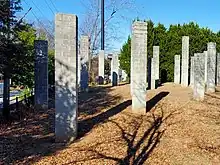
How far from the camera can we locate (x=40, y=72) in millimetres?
12688

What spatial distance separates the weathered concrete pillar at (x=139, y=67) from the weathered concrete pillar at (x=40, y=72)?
3.68 m

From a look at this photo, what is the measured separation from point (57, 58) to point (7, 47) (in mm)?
3072

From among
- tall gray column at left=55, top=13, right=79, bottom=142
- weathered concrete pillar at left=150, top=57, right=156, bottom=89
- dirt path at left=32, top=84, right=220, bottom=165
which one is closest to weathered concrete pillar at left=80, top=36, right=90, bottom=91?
weathered concrete pillar at left=150, top=57, right=156, bottom=89

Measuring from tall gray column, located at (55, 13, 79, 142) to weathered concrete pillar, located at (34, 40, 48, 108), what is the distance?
4943 mm

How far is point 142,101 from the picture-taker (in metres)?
10.9

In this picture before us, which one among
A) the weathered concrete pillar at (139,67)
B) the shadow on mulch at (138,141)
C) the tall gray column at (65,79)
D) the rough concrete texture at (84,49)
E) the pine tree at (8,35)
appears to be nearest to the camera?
the shadow on mulch at (138,141)

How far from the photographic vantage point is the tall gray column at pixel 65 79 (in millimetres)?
7867

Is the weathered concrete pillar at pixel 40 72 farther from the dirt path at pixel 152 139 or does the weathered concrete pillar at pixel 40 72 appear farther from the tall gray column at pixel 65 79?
the tall gray column at pixel 65 79

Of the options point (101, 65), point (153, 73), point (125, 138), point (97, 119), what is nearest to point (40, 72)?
point (97, 119)

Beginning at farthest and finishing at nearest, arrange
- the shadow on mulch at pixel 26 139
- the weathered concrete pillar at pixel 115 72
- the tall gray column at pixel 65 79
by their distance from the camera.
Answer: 1. the weathered concrete pillar at pixel 115 72
2. the tall gray column at pixel 65 79
3. the shadow on mulch at pixel 26 139

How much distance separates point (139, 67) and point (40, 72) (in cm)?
401

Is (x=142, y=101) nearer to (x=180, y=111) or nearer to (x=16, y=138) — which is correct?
(x=180, y=111)

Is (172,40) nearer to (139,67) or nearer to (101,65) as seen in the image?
(101,65)

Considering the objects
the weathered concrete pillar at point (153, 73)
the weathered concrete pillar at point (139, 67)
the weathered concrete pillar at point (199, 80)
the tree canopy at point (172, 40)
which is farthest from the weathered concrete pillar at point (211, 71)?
the tree canopy at point (172, 40)
